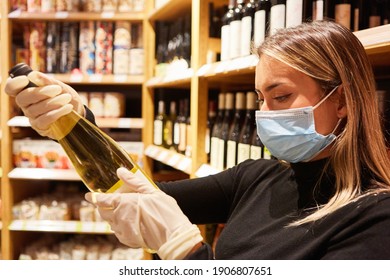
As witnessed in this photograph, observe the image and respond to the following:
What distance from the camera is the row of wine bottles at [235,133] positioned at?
150cm

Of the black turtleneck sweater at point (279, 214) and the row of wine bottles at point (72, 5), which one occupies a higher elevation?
the row of wine bottles at point (72, 5)

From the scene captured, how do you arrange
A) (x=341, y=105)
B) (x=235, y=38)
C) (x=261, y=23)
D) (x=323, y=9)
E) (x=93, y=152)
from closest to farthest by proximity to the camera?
(x=341, y=105), (x=93, y=152), (x=323, y=9), (x=261, y=23), (x=235, y=38)

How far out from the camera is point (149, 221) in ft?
2.45

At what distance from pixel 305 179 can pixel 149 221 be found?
0.39 m

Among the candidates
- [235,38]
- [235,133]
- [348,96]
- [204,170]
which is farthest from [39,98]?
[235,133]

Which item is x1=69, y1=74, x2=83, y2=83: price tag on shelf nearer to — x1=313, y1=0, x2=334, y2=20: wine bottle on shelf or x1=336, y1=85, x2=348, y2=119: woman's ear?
x1=313, y1=0, x2=334, y2=20: wine bottle on shelf

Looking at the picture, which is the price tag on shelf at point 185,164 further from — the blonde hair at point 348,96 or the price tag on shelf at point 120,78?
the blonde hair at point 348,96

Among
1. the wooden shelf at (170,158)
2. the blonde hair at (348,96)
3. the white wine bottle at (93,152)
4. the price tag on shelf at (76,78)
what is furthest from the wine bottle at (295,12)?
the price tag on shelf at (76,78)

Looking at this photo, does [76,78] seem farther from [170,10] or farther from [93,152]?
[93,152]

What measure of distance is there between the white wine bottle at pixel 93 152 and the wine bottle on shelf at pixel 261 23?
0.57m

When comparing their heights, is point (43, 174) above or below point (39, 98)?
below

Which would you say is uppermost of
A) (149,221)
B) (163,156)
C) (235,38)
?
(235,38)

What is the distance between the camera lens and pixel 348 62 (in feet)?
2.78

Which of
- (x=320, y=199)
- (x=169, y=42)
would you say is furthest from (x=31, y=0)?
(x=320, y=199)
